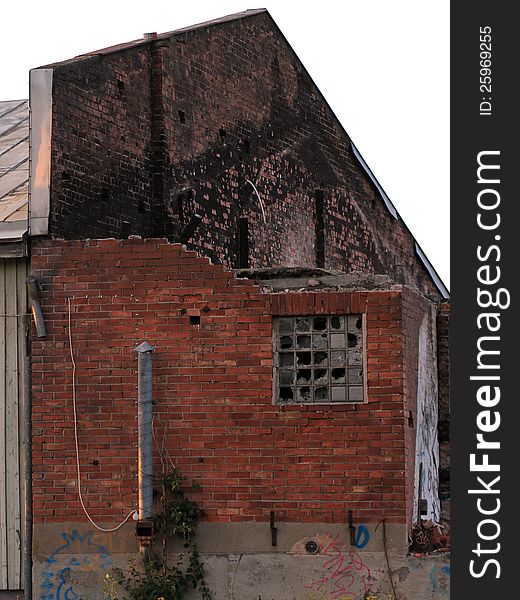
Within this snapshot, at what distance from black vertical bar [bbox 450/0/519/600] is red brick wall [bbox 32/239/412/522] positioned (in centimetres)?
131

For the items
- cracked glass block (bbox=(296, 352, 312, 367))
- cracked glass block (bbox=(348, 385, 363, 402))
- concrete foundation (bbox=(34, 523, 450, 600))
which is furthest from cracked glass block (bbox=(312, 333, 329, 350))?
concrete foundation (bbox=(34, 523, 450, 600))

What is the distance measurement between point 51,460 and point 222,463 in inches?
68.6

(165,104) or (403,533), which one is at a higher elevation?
(165,104)

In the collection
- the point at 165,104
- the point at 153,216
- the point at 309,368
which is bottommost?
the point at 309,368

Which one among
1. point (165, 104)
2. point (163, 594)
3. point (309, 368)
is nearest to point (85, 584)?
point (163, 594)

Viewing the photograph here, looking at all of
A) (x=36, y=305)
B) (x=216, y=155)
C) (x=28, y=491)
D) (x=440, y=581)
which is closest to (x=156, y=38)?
(x=216, y=155)

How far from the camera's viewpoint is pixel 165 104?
1848 cm

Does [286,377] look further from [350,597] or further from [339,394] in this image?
[350,597]

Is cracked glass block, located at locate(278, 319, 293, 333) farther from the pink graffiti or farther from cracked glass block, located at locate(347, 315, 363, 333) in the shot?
the pink graffiti

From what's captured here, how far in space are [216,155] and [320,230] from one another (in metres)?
2.92

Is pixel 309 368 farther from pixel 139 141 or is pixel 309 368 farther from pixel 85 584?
pixel 139 141

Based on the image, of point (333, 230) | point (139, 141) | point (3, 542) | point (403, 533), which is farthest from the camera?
point (333, 230)

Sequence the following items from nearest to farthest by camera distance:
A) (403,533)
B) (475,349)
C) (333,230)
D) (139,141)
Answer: (475,349) < (403,533) < (139,141) < (333,230)

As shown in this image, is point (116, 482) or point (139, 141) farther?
point (139, 141)
